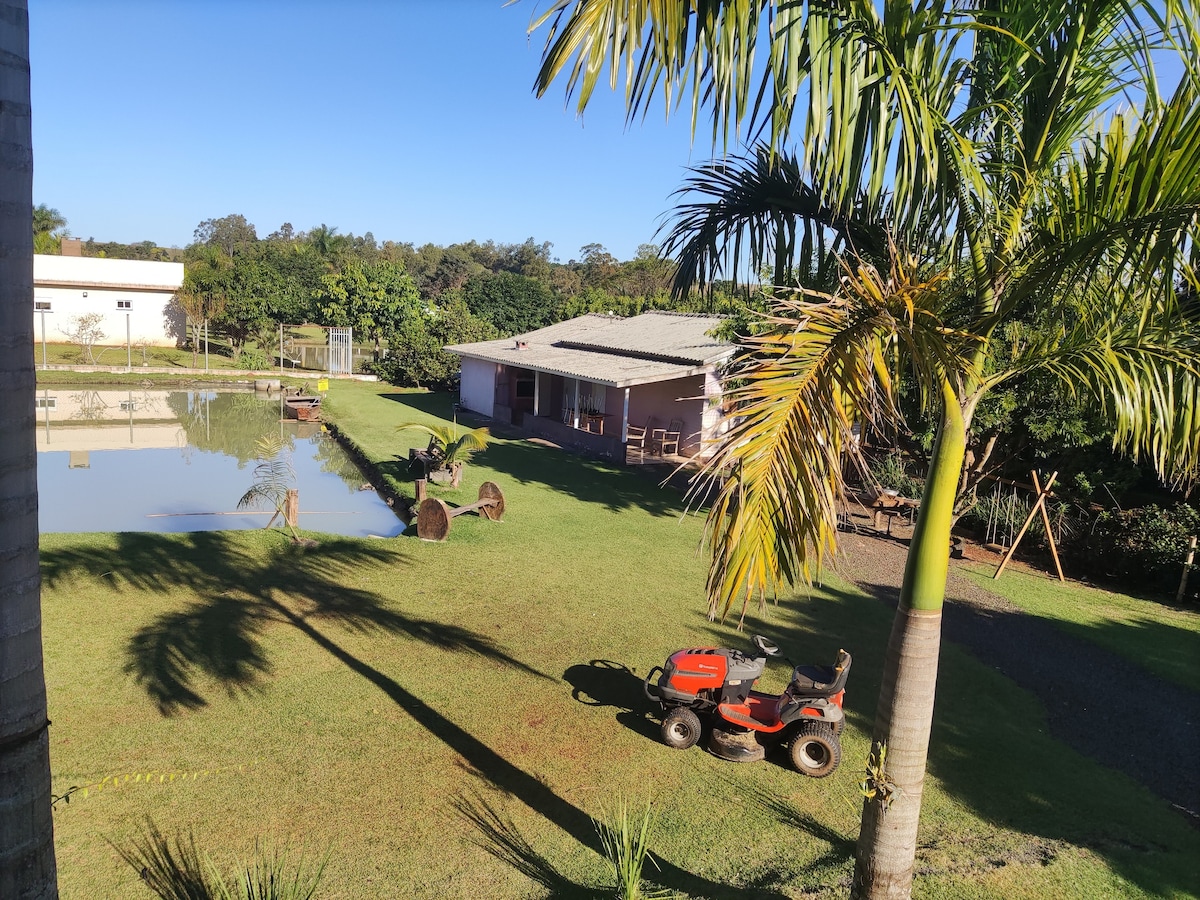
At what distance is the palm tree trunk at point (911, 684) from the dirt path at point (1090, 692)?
1.99m

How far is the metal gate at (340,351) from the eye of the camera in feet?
127

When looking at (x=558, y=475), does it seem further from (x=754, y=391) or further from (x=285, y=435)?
(x=754, y=391)

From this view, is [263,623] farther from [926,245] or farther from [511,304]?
[511,304]

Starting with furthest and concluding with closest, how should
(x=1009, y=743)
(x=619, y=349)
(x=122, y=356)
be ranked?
1. (x=122, y=356)
2. (x=619, y=349)
3. (x=1009, y=743)

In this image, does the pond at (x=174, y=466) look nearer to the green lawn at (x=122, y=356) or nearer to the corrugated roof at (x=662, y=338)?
the green lawn at (x=122, y=356)

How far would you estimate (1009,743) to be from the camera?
755cm

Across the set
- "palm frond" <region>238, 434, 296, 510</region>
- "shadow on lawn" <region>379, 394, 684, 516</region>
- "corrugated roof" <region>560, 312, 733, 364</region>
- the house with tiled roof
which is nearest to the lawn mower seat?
"palm frond" <region>238, 434, 296, 510</region>

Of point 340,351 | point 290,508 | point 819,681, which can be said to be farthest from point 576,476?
point 340,351

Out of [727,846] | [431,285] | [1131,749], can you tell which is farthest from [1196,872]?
[431,285]

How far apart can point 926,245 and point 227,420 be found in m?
26.2

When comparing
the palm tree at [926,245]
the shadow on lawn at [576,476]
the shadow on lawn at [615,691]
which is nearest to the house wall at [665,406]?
the shadow on lawn at [576,476]

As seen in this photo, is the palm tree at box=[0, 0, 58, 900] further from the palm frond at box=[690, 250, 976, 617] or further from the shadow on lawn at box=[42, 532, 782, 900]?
the shadow on lawn at box=[42, 532, 782, 900]

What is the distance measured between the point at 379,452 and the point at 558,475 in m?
4.80

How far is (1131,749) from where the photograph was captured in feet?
25.2
